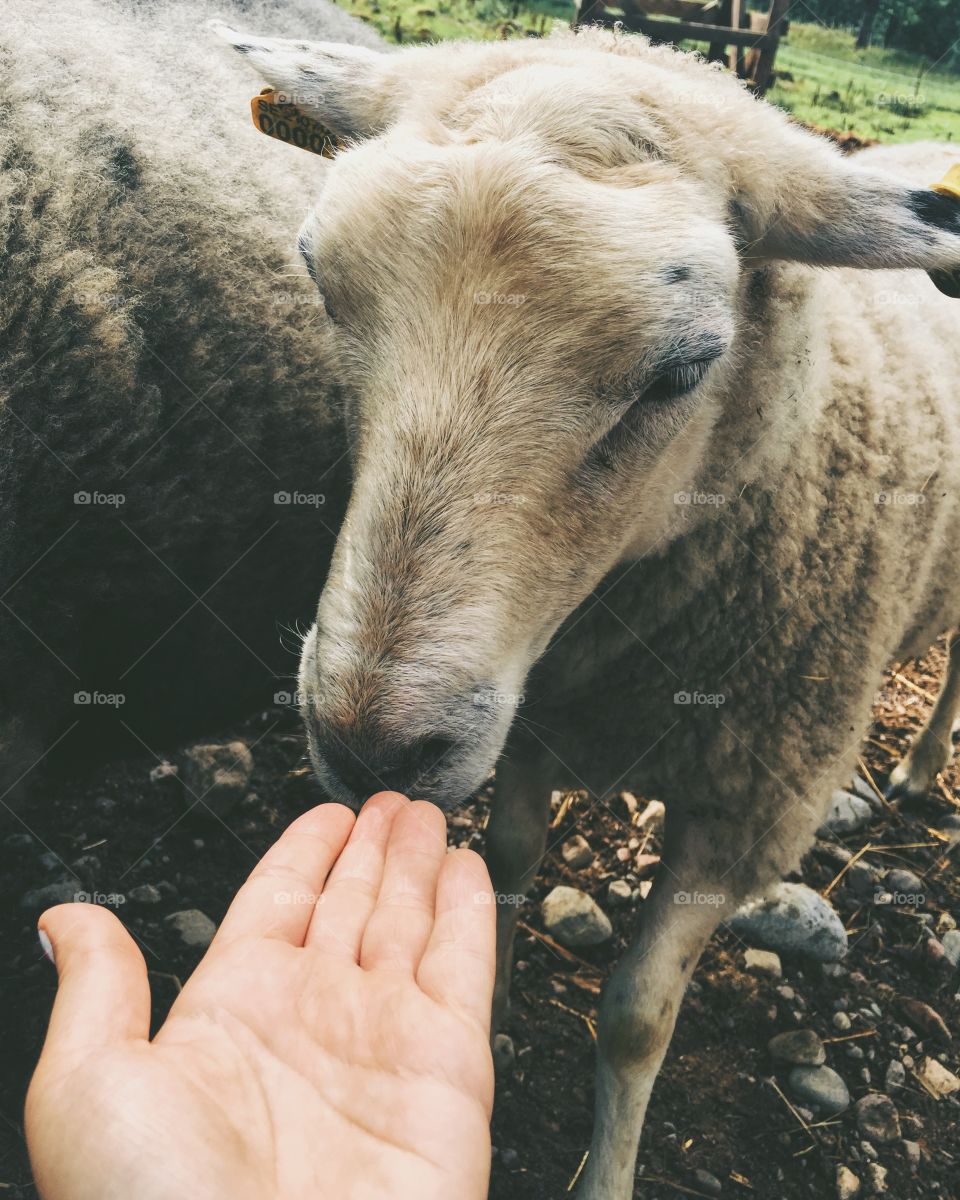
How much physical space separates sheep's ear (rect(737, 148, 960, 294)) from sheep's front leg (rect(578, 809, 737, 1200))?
1.66 metres

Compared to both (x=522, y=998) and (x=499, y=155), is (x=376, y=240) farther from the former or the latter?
(x=522, y=998)

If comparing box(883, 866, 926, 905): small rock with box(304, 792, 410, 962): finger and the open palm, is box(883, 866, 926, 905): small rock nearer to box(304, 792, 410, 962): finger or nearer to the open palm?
the open palm

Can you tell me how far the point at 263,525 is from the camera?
3164 millimetres

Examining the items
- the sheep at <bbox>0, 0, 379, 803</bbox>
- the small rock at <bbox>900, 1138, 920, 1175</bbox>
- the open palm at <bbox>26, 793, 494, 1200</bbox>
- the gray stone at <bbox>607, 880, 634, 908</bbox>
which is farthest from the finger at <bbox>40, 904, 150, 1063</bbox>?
the small rock at <bbox>900, 1138, 920, 1175</bbox>

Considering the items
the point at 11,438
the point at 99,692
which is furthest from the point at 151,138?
the point at 99,692

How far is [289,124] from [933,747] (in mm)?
3908

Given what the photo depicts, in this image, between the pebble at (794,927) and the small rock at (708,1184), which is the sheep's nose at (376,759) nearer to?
the small rock at (708,1184)

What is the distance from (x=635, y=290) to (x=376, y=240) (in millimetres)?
567

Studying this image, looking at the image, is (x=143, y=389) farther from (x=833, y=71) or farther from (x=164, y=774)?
(x=833, y=71)

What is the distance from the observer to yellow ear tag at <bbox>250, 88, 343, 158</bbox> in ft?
8.21

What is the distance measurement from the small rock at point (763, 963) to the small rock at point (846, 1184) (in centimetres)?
67

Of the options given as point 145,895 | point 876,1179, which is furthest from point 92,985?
point 876,1179

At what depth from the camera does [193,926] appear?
10.7 feet

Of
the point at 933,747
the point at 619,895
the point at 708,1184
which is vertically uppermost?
the point at 933,747
